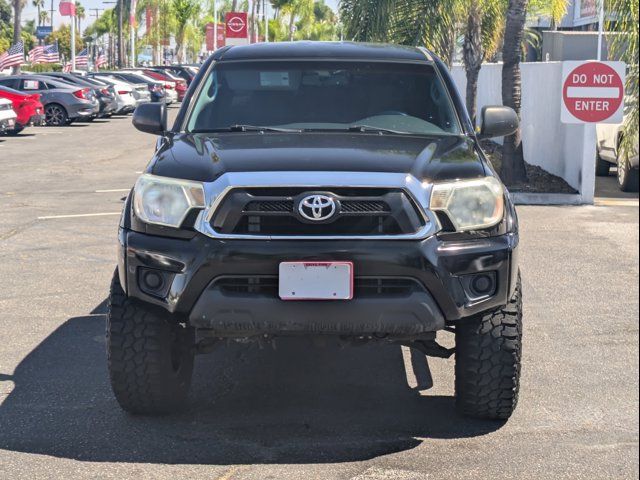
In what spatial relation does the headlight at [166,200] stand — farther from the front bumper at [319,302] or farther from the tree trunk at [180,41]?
the tree trunk at [180,41]

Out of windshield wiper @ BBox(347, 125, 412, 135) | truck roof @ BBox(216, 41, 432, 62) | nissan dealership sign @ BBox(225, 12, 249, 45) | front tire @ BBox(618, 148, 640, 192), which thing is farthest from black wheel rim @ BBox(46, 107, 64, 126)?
windshield wiper @ BBox(347, 125, 412, 135)

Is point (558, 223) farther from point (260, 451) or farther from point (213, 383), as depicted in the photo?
point (260, 451)

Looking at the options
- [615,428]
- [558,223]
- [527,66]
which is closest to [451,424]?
[615,428]

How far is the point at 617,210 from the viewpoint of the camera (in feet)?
47.3

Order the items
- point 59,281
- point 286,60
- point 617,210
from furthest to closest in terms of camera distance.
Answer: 1. point 617,210
2. point 59,281
3. point 286,60

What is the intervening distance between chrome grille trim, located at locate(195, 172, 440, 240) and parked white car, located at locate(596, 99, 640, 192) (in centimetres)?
1010

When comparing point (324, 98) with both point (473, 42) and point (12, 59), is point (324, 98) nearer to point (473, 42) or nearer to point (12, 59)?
point (473, 42)

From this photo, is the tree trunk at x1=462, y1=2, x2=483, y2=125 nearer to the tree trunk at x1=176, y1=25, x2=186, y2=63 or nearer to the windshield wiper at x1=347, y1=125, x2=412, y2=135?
the windshield wiper at x1=347, y1=125, x2=412, y2=135

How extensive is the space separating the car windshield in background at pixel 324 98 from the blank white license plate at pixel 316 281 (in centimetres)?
147

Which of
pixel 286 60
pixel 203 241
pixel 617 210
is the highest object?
pixel 286 60

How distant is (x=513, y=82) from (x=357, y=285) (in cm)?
1210

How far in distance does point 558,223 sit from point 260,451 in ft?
28.0

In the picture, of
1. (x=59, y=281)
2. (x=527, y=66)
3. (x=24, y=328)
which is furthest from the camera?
(x=527, y=66)

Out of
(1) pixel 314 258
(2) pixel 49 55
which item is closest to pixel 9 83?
(2) pixel 49 55
